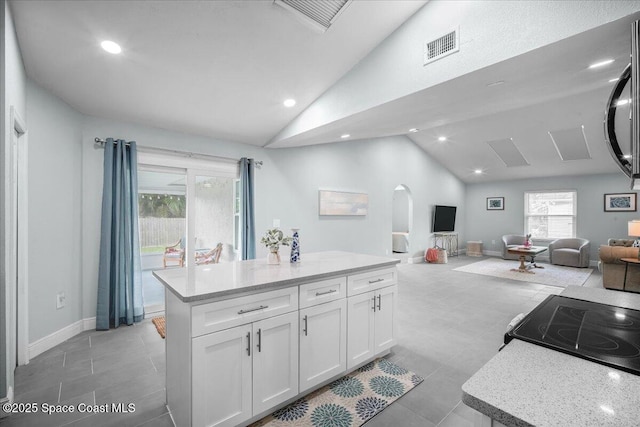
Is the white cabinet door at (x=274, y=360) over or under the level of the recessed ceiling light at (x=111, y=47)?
under

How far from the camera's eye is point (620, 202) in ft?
24.0

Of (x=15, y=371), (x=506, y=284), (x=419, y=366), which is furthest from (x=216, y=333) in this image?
(x=506, y=284)

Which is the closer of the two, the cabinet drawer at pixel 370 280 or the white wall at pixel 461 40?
the white wall at pixel 461 40

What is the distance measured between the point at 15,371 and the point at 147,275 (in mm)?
3016

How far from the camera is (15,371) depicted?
96.2 inches

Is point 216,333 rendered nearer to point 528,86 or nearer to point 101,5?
point 101,5

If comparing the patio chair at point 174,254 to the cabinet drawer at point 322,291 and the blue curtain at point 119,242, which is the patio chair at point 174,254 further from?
the cabinet drawer at point 322,291

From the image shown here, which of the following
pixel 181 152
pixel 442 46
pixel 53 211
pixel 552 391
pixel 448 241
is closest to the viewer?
pixel 552 391

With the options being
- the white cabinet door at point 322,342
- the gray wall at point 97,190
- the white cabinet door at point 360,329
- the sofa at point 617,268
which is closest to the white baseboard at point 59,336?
the gray wall at point 97,190

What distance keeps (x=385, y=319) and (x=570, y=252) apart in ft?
24.5

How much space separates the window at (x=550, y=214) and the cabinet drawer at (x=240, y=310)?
30.6ft

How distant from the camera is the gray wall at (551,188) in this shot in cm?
742

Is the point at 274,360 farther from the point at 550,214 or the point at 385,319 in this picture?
the point at 550,214

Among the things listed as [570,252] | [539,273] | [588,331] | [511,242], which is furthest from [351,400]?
[511,242]
